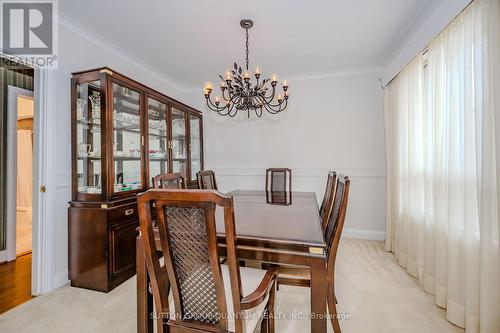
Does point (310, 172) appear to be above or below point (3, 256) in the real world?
above

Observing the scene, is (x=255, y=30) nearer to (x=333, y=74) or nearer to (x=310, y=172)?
(x=333, y=74)

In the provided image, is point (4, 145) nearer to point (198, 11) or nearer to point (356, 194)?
point (198, 11)

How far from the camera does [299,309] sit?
175 cm

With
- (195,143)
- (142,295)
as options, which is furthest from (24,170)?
(142,295)

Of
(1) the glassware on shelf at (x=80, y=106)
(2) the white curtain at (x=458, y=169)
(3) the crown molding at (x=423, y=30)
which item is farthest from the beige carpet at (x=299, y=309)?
(3) the crown molding at (x=423, y=30)

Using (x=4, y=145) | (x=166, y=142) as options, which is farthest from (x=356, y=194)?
(x=4, y=145)

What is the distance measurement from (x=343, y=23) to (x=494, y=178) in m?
1.85

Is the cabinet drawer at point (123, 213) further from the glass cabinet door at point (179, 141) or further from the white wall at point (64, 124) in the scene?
the glass cabinet door at point (179, 141)

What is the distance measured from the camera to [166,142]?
3088mm

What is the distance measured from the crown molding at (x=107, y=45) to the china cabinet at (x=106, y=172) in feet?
1.71

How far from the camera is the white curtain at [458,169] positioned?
4.35ft

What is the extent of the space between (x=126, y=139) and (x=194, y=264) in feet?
6.56

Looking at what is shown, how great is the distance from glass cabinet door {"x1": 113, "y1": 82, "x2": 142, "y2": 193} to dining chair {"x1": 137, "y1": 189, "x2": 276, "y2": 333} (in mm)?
1513

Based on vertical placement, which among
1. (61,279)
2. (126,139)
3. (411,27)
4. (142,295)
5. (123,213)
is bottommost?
(61,279)
